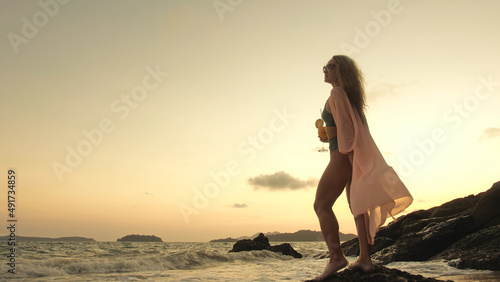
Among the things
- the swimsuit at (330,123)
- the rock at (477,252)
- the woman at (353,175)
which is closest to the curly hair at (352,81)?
the woman at (353,175)

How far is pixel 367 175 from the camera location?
3838 millimetres

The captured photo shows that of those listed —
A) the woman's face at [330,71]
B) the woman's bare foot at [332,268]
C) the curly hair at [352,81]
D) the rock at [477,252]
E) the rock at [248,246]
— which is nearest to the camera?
the woman's bare foot at [332,268]

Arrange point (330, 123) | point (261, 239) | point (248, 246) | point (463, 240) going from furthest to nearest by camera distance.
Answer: point (261, 239)
point (248, 246)
point (463, 240)
point (330, 123)

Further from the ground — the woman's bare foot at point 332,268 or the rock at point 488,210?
the rock at point 488,210

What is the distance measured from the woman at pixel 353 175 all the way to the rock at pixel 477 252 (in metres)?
5.20

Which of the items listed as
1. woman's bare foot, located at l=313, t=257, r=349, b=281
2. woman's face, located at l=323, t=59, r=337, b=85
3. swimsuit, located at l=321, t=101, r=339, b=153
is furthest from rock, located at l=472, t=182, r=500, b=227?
woman's face, located at l=323, t=59, r=337, b=85

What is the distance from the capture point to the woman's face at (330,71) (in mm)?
4363

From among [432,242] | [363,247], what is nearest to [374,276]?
[363,247]

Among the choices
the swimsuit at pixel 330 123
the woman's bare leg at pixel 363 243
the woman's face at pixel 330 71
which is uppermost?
the woman's face at pixel 330 71

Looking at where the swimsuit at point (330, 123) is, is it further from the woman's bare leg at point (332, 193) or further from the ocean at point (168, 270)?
the ocean at point (168, 270)

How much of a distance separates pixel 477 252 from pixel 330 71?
22.3 feet

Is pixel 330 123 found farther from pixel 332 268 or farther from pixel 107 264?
pixel 107 264

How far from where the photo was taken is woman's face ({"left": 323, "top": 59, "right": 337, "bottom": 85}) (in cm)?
436

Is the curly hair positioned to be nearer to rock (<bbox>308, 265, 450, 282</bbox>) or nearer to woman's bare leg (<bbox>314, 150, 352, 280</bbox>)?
woman's bare leg (<bbox>314, 150, 352, 280</bbox>)
